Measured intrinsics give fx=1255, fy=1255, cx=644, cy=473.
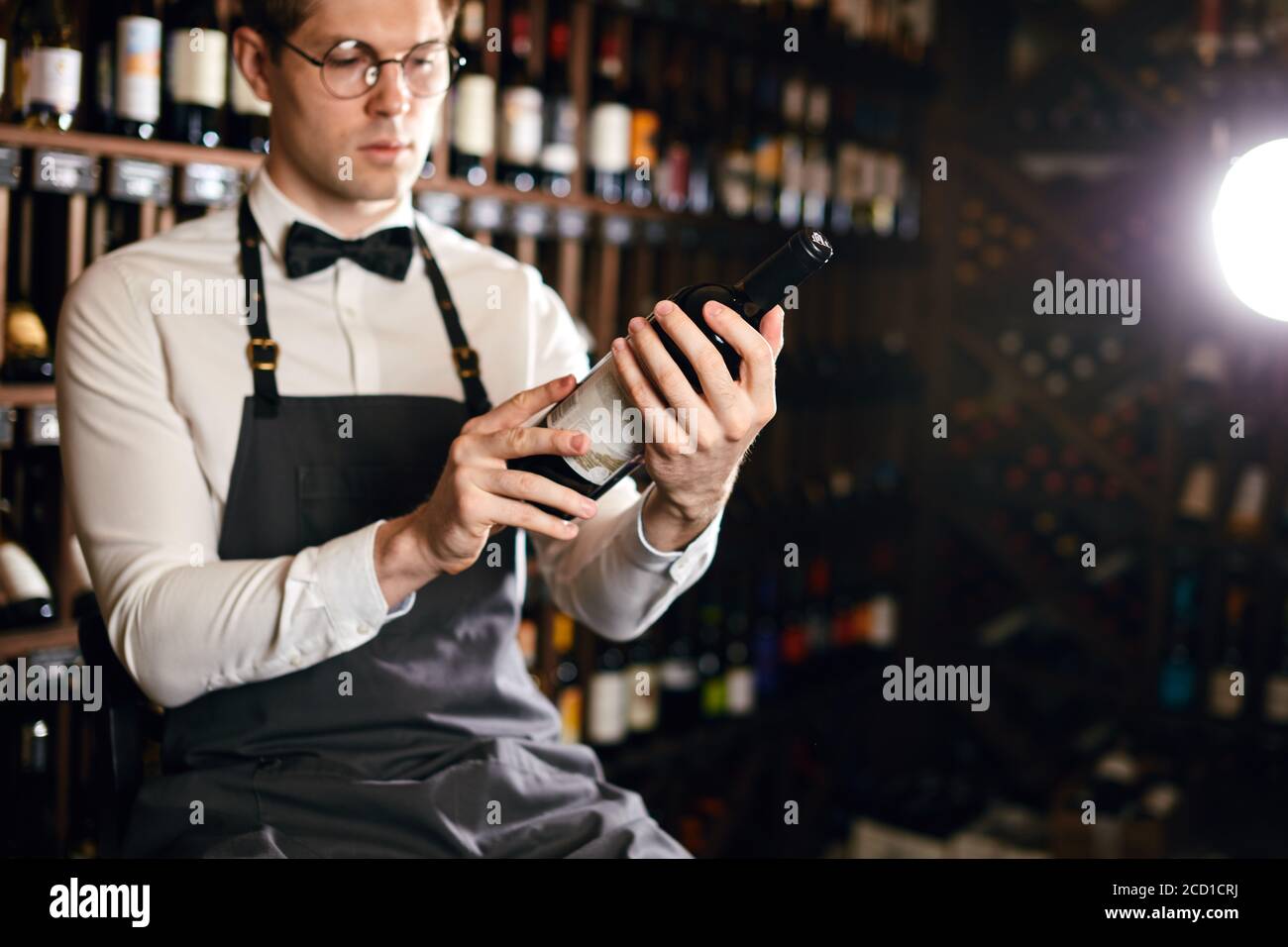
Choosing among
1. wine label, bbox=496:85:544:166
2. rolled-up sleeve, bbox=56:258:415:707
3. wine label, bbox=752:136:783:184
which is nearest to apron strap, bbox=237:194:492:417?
rolled-up sleeve, bbox=56:258:415:707

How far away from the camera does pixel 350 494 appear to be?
1.50 meters

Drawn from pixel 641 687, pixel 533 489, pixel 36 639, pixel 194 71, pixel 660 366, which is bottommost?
pixel 641 687

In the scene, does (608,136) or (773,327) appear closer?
(773,327)

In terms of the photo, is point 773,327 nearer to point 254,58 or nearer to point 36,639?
point 254,58

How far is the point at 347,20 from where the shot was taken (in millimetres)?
1481

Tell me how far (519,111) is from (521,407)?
5.12 ft

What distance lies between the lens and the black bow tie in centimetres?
154

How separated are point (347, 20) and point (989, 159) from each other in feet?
9.00

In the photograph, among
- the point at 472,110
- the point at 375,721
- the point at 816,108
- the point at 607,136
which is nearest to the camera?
the point at 375,721

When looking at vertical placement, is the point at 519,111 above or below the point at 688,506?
above

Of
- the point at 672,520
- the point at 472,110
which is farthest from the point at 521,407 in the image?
the point at 472,110

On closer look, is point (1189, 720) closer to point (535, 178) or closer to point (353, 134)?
point (535, 178)

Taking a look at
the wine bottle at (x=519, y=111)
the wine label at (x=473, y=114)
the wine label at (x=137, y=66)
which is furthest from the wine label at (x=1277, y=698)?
the wine label at (x=137, y=66)
